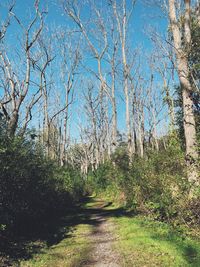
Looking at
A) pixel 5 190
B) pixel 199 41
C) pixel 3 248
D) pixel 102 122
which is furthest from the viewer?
pixel 102 122

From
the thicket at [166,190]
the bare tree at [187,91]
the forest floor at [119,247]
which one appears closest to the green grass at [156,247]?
the forest floor at [119,247]

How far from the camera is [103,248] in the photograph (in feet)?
32.4

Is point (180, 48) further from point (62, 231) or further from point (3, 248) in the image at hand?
point (3, 248)

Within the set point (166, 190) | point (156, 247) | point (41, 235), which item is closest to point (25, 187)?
point (41, 235)

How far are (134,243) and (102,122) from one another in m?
45.2

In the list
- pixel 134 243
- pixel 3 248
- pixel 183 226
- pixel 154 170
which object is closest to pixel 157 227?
pixel 183 226

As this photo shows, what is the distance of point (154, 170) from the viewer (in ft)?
43.5

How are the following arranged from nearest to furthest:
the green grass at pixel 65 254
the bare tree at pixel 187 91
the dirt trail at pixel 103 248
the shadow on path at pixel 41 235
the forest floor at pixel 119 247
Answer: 1. the forest floor at pixel 119 247
2. the dirt trail at pixel 103 248
3. the green grass at pixel 65 254
4. the shadow on path at pixel 41 235
5. the bare tree at pixel 187 91

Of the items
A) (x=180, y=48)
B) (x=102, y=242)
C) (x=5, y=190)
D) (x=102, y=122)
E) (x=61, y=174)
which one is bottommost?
(x=102, y=242)

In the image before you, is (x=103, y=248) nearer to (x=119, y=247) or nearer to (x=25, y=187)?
(x=119, y=247)

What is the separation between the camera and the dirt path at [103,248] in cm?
845

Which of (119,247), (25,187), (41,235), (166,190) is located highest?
(25,187)

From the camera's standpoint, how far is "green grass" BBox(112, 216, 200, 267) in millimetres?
7832

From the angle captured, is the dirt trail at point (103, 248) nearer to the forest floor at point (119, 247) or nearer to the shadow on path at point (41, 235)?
the forest floor at point (119, 247)
